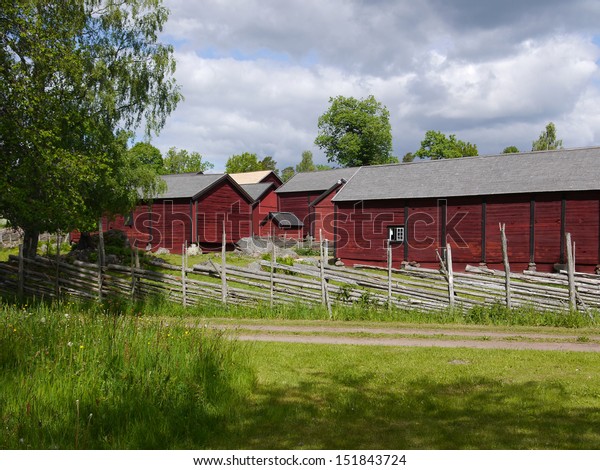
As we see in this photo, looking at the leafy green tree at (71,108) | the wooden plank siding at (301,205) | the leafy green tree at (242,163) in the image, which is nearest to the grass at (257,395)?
the leafy green tree at (71,108)

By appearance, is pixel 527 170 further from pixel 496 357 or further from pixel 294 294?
pixel 496 357

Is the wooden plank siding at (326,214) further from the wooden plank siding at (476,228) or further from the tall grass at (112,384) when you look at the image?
the tall grass at (112,384)

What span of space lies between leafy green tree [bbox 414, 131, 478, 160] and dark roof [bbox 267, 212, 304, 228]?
111 ft

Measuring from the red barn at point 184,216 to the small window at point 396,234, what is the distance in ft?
47.5

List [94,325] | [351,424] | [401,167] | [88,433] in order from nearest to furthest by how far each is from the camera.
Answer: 1. [88,433]
2. [351,424]
3. [94,325]
4. [401,167]

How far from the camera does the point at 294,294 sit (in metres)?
17.1

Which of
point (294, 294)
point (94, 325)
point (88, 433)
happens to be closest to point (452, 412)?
point (88, 433)

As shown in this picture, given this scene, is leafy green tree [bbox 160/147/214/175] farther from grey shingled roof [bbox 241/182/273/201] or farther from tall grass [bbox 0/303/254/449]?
tall grass [bbox 0/303/254/449]

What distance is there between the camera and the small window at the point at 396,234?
32775 millimetres

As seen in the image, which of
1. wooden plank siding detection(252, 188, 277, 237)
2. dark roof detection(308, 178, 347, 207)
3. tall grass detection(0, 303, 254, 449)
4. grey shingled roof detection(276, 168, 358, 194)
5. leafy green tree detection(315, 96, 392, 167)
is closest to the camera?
tall grass detection(0, 303, 254, 449)

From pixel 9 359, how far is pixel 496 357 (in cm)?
800

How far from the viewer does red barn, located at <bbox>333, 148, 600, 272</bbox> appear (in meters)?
27.7

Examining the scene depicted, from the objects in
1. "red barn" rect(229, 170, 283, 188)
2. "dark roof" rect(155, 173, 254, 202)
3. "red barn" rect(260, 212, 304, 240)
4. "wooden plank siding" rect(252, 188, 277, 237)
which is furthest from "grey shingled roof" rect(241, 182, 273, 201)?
"red barn" rect(229, 170, 283, 188)

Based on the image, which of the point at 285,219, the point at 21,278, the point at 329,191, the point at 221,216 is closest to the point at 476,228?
the point at 329,191
